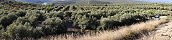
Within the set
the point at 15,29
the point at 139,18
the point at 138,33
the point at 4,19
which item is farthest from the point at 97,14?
the point at 138,33

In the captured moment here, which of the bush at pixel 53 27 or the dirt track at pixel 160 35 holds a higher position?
the dirt track at pixel 160 35

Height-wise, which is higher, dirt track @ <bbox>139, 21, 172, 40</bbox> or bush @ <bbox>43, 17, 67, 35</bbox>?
dirt track @ <bbox>139, 21, 172, 40</bbox>

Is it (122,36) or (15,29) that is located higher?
(122,36)

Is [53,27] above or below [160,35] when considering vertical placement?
below

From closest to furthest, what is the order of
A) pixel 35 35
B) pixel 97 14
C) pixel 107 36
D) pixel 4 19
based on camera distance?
1. pixel 107 36
2. pixel 35 35
3. pixel 4 19
4. pixel 97 14

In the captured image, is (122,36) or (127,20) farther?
(127,20)

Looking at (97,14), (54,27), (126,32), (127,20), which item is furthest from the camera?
(97,14)

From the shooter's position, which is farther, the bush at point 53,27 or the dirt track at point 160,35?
the bush at point 53,27

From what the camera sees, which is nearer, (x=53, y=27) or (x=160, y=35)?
(x=160, y=35)

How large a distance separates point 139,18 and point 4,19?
524 inches

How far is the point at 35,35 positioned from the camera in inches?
735

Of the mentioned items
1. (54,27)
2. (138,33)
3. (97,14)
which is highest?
(138,33)

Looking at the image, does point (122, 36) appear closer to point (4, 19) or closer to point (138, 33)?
point (138, 33)

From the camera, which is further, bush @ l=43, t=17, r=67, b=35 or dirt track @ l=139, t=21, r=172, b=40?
bush @ l=43, t=17, r=67, b=35
